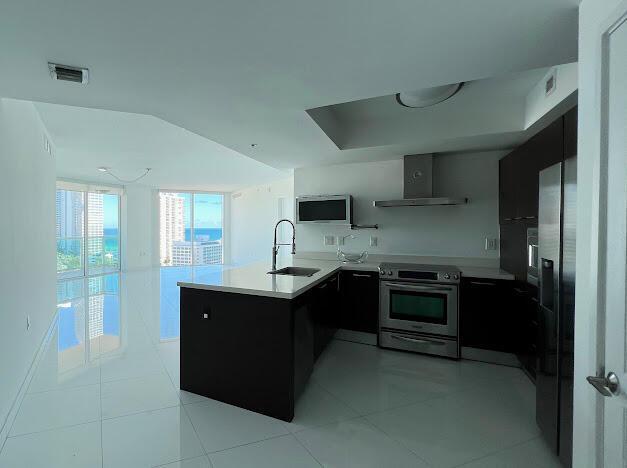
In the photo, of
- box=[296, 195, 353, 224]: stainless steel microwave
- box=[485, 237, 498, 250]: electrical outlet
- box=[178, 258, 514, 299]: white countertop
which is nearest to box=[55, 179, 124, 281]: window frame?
box=[296, 195, 353, 224]: stainless steel microwave

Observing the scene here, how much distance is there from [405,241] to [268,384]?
2.57m

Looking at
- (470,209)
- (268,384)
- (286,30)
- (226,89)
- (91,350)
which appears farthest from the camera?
(470,209)

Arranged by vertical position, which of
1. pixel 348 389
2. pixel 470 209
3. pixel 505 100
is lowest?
pixel 348 389

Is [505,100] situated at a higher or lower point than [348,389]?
higher

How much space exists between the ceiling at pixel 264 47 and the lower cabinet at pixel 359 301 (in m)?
2.01

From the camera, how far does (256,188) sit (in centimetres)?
929

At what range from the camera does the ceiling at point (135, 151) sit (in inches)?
132

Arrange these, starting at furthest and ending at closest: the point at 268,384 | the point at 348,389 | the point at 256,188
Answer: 1. the point at 256,188
2. the point at 348,389
3. the point at 268,384

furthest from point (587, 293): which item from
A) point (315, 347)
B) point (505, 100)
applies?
point (505, 100)

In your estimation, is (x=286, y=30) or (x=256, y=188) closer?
(x=286, y=30)

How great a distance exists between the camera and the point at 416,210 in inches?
151

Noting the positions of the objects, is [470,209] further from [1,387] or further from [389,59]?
[1,387]

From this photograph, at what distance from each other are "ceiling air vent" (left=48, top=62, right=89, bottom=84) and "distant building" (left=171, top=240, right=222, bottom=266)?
27.8 feet

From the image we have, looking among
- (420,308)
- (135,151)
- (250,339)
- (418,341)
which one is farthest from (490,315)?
(135,151)
